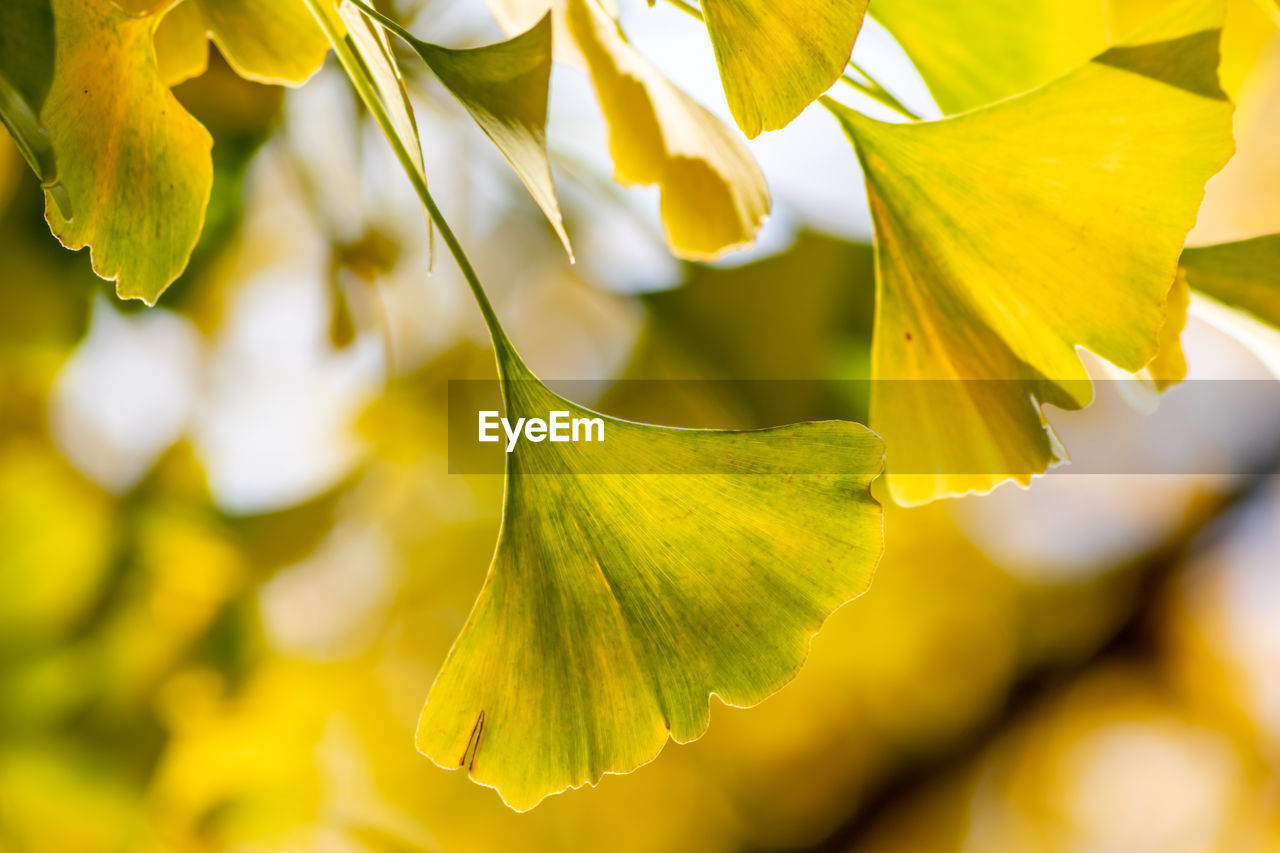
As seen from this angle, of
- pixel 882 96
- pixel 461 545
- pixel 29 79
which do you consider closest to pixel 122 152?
pixel 29 79

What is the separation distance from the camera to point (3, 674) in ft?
1.87

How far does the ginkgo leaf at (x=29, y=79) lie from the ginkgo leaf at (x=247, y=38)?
71 millimetres

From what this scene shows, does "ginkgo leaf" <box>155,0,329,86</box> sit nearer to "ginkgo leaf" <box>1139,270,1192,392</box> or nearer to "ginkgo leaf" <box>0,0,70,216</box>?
"ginkgo leaf" <box>0,0,70,216</box>

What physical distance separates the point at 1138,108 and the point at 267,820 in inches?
31.1

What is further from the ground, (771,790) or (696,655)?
(696,655)

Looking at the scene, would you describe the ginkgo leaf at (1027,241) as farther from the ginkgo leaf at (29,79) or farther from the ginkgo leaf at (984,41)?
the ginkgo leaf at (29,79)

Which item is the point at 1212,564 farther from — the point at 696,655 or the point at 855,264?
the point at 696,655

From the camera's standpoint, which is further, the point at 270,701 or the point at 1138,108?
the point at 270,701

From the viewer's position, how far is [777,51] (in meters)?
0.14

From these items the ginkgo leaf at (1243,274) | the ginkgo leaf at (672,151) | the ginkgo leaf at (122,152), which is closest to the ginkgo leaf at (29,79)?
the ginkgo leaf at (122,152)

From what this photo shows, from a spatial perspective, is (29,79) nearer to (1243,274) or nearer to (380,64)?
(380,64)

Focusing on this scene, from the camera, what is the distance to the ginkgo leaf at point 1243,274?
0.68ft

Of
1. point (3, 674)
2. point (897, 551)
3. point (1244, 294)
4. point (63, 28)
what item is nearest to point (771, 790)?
point (897, 551)

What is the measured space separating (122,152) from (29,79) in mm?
26
